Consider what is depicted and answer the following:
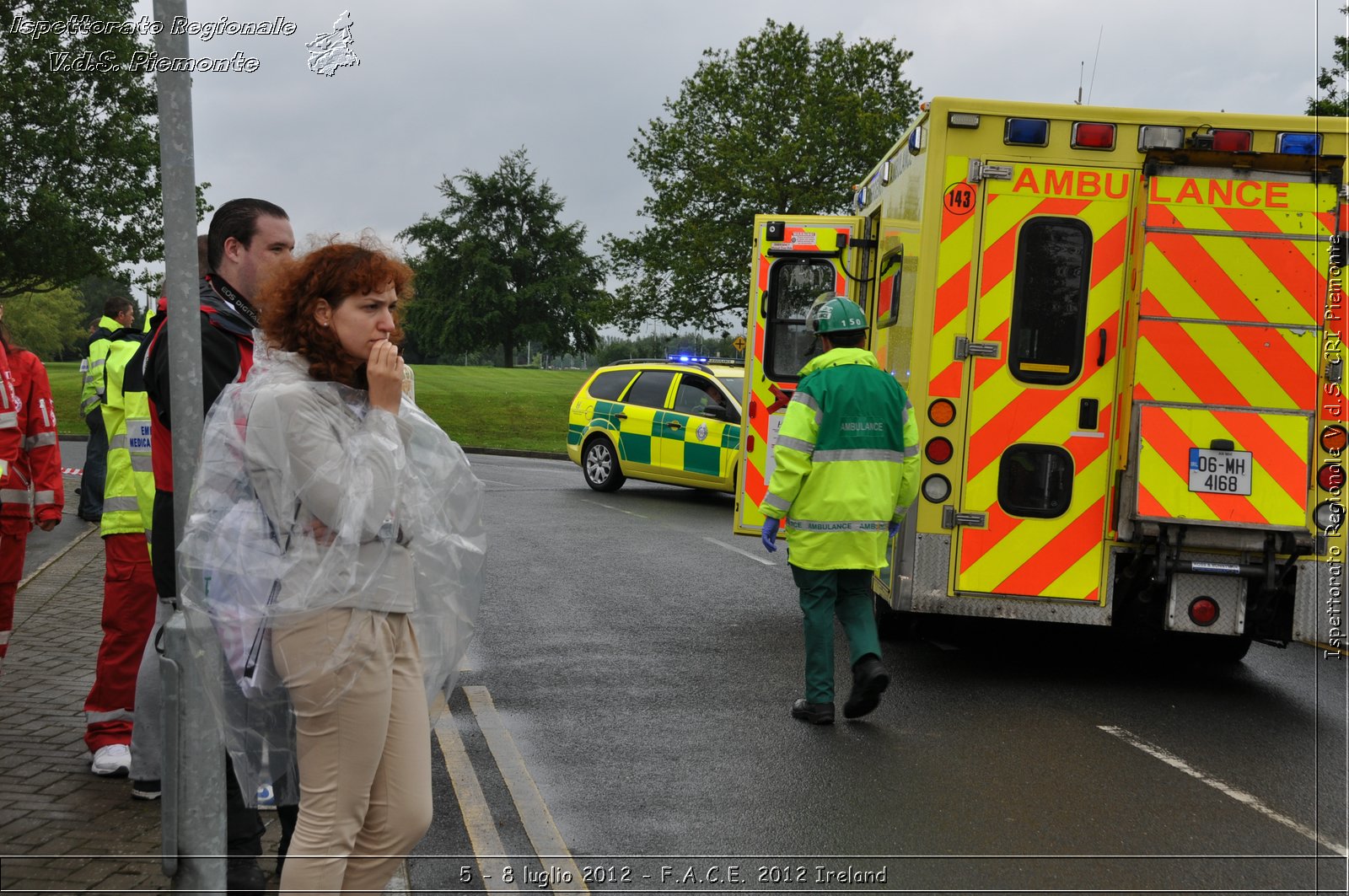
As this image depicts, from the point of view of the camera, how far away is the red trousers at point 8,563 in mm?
5281

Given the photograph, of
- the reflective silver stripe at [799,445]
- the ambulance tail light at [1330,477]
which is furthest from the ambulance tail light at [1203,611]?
the reflective silver stripe at [799,445]

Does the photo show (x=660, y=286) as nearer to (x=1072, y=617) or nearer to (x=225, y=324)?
(x=1072, y=617)

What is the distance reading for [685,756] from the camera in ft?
18.2

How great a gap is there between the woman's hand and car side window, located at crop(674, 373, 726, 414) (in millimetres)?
12761

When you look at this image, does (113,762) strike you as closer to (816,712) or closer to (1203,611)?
(816,712)

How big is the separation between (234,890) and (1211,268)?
17.4ft

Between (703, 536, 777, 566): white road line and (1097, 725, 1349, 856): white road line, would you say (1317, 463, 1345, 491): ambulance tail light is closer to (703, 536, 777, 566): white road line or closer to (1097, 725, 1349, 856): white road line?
(1097, 725, 1349, 856): white road line

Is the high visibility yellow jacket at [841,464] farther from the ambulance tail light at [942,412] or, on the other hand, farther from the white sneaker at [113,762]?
the white sneaker at [113,762]

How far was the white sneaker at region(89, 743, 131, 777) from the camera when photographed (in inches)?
187

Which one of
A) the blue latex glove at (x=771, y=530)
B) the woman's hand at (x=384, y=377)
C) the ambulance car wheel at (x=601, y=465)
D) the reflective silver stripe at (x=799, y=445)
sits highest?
the woman's hand at (x=384, y=377)

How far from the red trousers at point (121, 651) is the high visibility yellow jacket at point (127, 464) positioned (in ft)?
A: 0.68

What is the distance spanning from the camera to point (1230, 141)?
6441 mm

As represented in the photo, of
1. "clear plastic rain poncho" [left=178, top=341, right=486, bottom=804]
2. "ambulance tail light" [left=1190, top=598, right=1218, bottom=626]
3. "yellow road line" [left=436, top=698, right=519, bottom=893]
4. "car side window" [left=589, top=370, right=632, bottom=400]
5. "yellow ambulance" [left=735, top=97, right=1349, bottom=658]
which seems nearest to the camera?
"clear plastic rain poncho" [left=178, top=341, right=486, bottom=804]

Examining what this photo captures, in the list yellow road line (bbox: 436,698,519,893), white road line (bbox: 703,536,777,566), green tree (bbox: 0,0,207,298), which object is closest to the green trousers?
yellow road line (bbox: 436,698,519,893)
